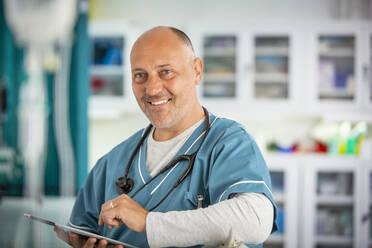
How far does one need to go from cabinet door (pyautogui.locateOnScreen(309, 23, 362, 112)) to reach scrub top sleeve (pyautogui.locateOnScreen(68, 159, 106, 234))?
2328 mm

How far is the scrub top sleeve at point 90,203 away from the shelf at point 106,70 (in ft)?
7.16

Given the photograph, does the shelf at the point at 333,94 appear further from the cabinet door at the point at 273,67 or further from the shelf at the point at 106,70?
the shelf at the point at 106,70

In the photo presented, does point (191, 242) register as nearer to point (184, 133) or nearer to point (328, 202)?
point (184, 133)

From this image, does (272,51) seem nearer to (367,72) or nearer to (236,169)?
(367,72)

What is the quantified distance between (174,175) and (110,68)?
243 centimetres

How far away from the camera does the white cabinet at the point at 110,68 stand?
128 inches

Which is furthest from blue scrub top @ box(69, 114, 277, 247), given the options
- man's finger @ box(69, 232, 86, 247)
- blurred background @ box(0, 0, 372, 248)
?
blurred background @ box(0, 0, 372, 248)

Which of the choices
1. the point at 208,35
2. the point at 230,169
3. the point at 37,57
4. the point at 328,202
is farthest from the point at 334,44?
the point at 230,169

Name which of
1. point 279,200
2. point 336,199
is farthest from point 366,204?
point 279,200

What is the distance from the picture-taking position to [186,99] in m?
1.11

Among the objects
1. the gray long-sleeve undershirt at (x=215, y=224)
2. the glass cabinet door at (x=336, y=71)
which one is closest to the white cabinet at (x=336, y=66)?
the glass cabinet door at (x=336, y=71)

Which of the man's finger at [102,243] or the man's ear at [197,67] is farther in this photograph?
the man's ear at [197,67]

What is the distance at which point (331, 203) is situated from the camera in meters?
3.11

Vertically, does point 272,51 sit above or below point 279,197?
above
